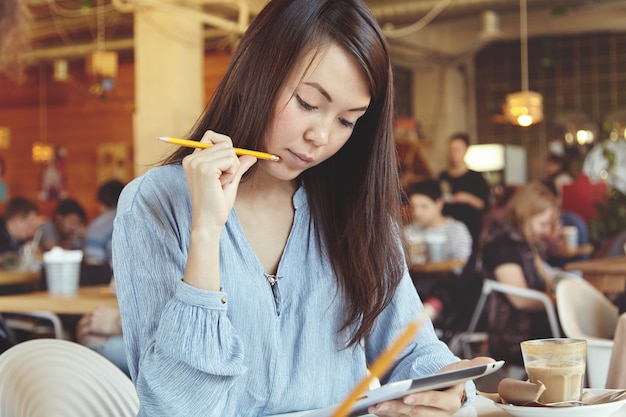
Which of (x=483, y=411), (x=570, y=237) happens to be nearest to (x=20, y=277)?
(x=570, y=237)

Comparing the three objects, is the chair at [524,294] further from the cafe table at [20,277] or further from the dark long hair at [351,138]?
the dark long hair at [351,138]

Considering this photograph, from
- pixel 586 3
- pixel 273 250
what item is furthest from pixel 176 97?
pixel 273 250

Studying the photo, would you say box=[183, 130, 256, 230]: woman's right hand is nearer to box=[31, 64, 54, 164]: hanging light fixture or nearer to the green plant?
the green plant

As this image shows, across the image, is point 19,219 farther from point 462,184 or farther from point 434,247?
point 462,184

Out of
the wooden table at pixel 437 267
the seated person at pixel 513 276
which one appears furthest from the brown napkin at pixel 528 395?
the wooden table at pixel 437 267

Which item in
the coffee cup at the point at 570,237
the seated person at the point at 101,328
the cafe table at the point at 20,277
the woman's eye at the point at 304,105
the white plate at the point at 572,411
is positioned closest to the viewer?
the white plate at the point at 572,411

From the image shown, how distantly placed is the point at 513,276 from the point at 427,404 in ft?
13.9

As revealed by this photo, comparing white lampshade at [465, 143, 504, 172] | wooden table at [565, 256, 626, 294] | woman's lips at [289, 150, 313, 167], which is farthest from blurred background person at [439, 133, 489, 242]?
woman's lips at [289, 150, 313, 167]

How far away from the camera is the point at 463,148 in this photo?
26.6ft

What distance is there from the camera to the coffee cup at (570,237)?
25.7ft

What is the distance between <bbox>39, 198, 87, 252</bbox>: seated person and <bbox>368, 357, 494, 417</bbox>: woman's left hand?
7683 millimetres

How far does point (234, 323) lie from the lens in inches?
61.0

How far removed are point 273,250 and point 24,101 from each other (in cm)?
1240

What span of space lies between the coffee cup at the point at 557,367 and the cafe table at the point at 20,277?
544 centimetres
